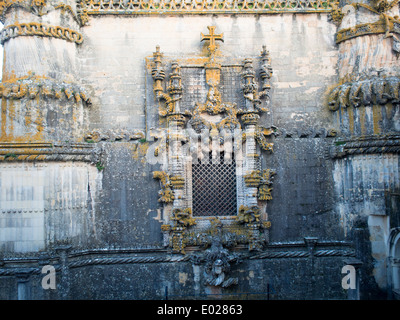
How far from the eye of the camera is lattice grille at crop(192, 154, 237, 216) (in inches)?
434

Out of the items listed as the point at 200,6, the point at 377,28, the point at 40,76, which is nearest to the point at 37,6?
the point at 40,76

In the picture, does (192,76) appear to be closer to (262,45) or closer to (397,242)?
(262,45)

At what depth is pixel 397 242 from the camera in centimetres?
966

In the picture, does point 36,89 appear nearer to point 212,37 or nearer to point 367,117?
point 212,37

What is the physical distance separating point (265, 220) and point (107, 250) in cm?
424

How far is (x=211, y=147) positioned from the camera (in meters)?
11.0

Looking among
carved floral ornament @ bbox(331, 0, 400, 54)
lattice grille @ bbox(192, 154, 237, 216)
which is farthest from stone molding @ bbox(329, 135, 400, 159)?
lattice grille @ bbox(192, 154, 237, 216)

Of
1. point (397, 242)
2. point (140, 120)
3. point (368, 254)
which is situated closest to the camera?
point (397, 242)

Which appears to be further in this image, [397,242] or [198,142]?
[198,142]

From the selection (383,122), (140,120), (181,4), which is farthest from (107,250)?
(383,122)

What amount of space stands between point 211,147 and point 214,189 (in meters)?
1.15

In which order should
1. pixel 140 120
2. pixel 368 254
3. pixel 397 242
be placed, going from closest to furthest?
pixel 397 242, pixel 368 254, pixel 140 120

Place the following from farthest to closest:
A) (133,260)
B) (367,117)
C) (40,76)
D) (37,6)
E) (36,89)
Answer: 1. (367,117)
2. (133,260)
3. (37,6)
4. (40,76)
5. (36,89)

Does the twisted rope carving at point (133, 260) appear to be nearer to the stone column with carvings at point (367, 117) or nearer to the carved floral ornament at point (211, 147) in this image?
the carved floral ornament at point (211, 147)
